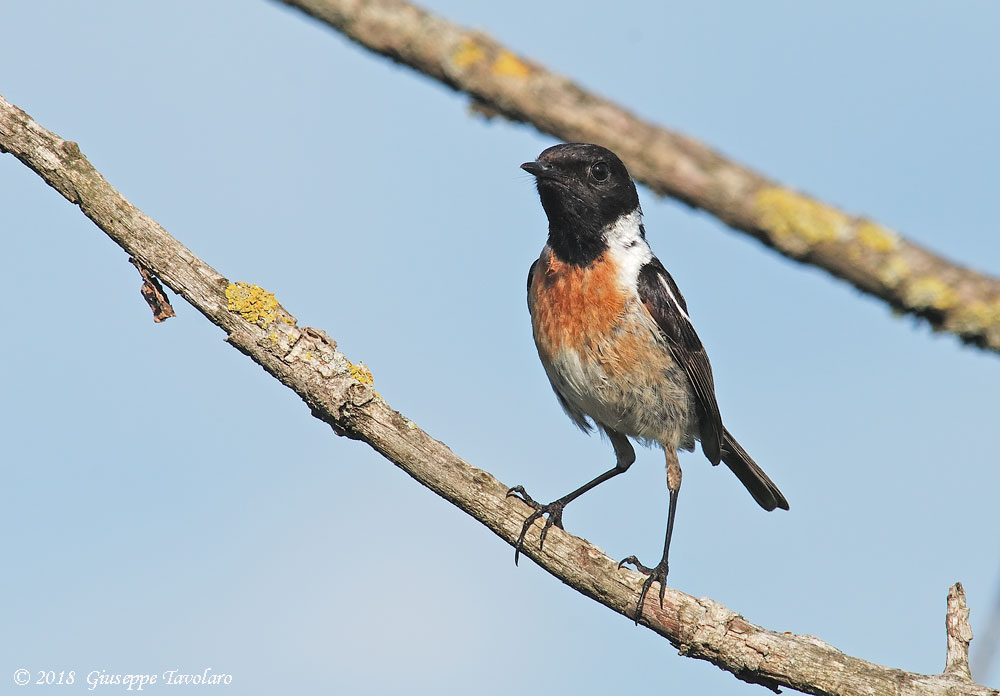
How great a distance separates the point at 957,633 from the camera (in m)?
5.25

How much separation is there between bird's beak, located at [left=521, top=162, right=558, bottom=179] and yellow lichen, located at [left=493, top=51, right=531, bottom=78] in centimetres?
512

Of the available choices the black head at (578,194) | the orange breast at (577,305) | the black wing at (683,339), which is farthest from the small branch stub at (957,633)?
the black head at (578,194)

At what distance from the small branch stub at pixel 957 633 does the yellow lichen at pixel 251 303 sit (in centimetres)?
384

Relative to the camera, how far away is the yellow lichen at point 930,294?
1.60 metres

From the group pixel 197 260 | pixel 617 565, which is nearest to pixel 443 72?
pixel 197 260

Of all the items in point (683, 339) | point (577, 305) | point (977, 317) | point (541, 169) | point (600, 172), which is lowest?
point (977, 317)

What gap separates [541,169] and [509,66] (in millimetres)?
5237

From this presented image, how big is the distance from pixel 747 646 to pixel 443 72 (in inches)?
163

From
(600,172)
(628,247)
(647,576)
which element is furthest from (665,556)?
(600,172)

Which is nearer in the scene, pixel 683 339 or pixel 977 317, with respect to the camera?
pixel 977 317

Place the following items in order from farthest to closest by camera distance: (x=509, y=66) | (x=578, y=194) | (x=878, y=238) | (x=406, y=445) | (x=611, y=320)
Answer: (x=578, y=194), (x=611, y=320), (x=406, y=445), (x=509, y=66), (x=878, y=238)

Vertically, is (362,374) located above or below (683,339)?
below

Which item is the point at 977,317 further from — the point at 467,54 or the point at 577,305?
the point at 577,305

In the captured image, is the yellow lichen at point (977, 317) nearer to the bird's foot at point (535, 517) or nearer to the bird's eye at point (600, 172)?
the bird's foot at point (535, 517)
